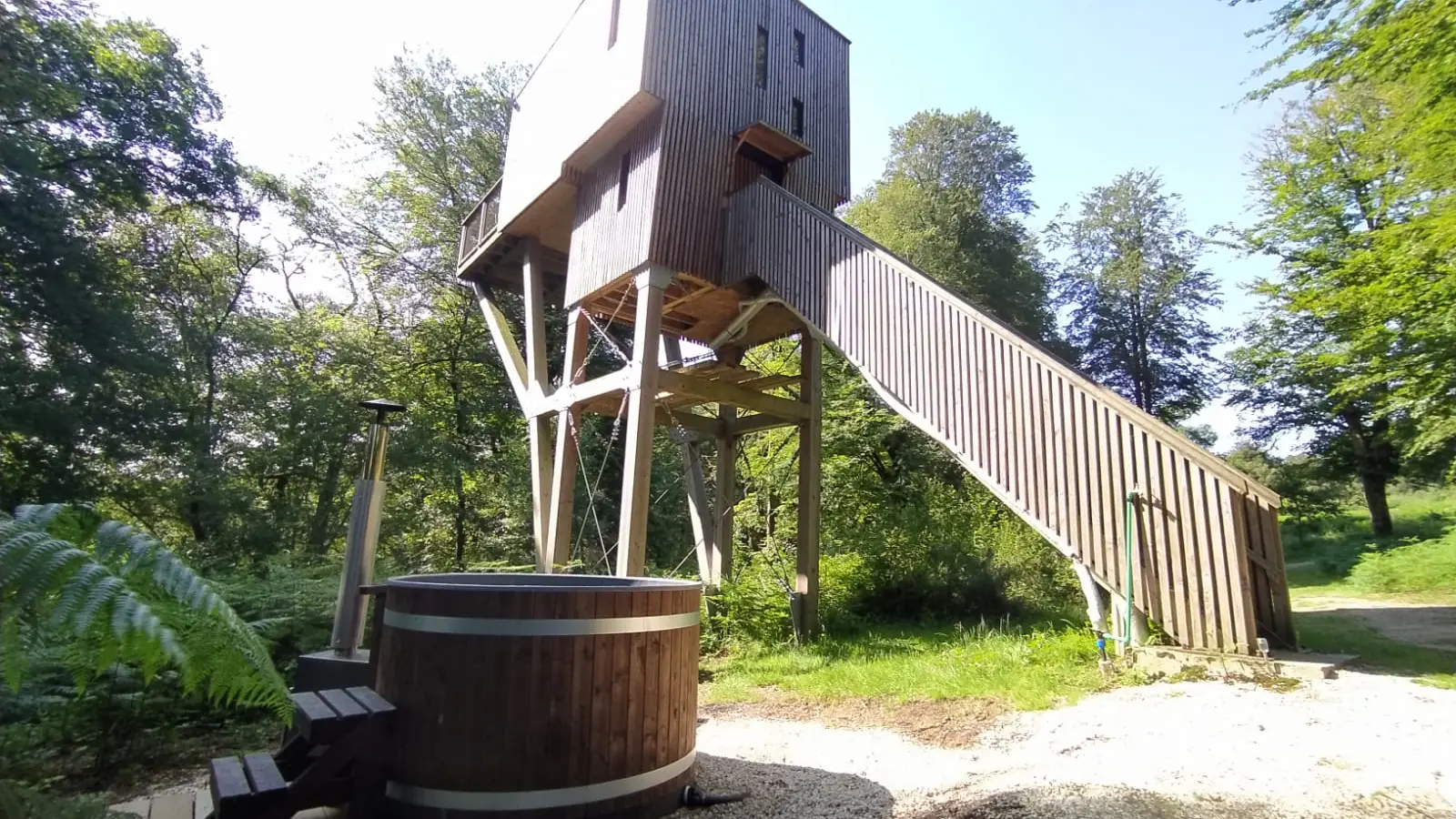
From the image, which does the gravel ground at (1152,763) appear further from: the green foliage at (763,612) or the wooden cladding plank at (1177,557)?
the green foliage at (763,612)

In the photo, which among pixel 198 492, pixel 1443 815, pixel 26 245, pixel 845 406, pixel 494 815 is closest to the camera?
pixel 1443 815

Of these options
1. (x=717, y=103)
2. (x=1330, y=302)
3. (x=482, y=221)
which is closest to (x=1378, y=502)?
(x=1330, y=302)

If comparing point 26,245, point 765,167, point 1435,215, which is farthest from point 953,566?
point 26,245

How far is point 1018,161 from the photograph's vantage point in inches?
1011

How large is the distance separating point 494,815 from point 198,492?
15.2 metres

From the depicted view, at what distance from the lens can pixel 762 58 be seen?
10820 mm

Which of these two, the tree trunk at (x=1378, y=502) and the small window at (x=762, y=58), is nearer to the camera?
the small window at (x=762, y=58)

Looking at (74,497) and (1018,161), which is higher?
(1018,161)

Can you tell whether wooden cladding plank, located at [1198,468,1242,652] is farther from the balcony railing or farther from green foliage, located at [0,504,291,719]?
the balcony railing

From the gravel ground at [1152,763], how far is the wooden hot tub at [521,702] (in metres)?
0.68

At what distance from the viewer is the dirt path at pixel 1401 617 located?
7.56 m

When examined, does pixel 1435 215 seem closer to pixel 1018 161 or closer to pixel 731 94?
pixel 731 94

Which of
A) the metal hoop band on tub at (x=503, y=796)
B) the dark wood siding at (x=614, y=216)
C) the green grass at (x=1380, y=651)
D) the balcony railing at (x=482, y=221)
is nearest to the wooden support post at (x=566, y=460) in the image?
the dark wood siding at (x=614, y=216)

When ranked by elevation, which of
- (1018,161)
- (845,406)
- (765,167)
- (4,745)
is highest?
(1018,161)
